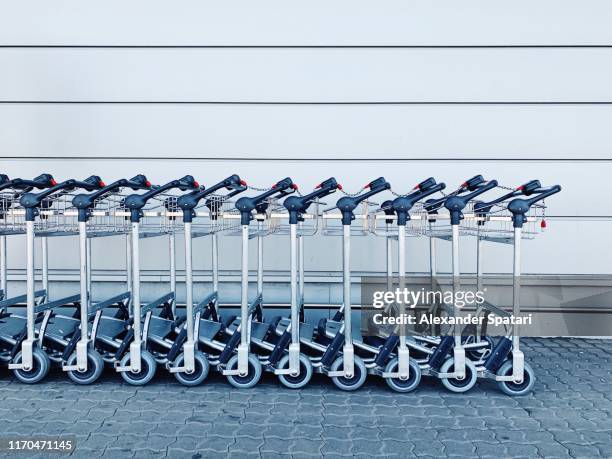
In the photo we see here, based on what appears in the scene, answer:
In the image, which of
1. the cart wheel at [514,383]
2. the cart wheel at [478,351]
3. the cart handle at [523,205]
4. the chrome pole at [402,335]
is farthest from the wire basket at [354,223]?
the cart wheel at [514,383]

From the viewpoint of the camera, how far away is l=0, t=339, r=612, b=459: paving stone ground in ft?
9.37

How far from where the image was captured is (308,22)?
16.0 ft

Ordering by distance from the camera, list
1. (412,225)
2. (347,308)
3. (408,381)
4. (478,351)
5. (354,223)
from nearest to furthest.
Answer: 1. (347,308)
2. (408,381)
3. (478,351)
4. (412,225)
5. (354,223)

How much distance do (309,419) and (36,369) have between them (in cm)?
197

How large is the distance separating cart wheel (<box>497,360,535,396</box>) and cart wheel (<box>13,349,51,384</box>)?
3101 millimetres

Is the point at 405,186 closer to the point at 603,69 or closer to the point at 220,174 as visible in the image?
the point at 220,174

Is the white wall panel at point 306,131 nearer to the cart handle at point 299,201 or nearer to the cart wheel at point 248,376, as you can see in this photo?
the cart handle at point 299,201

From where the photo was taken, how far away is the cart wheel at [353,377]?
3.57m

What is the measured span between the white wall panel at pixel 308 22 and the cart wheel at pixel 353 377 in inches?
115

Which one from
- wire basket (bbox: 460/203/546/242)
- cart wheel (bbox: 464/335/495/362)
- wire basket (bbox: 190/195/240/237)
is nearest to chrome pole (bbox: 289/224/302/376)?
wire basket (bbox: 190/195/240/237)

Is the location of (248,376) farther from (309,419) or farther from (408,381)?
(408,381)

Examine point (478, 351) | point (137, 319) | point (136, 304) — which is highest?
point (136, 304)

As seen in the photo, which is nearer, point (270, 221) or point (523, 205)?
point (523, 205)

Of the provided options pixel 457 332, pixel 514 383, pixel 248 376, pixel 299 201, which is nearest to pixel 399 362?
pixel 457 332
